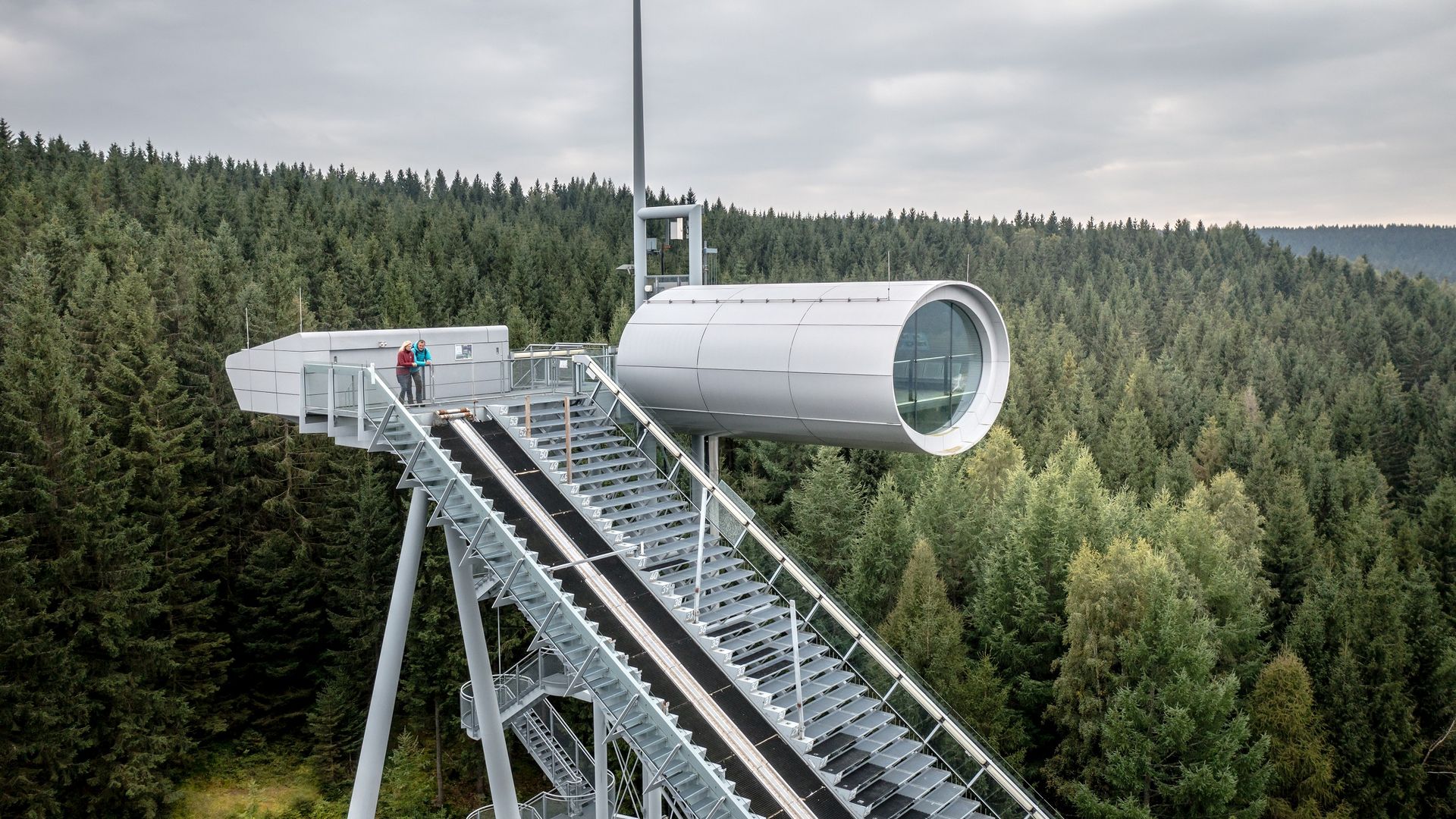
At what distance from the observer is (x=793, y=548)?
4456 centimetres

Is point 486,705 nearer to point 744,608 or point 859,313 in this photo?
point 744,608

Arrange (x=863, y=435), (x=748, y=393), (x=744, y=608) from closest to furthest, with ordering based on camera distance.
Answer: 1. (x=744, y=608)
2. (x=863, y=435)
3. (x=748, y=393)

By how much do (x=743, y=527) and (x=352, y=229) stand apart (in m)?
79.4

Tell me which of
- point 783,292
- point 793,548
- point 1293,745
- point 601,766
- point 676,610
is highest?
point 783,292

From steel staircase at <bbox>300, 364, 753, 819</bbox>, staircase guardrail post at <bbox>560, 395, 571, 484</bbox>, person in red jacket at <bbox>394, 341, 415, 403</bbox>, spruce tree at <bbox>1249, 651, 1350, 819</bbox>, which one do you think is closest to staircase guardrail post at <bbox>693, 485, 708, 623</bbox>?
steel staircase at <bbox>300, 364, 753, 819</bbox>

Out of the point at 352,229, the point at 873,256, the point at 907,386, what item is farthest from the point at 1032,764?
the point at 873,256

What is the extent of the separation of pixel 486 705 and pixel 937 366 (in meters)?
11.6

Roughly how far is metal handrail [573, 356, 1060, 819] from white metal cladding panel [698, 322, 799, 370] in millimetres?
1827

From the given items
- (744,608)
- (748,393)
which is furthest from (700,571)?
(748,393)

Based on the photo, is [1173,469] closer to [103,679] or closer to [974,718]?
[974,718]

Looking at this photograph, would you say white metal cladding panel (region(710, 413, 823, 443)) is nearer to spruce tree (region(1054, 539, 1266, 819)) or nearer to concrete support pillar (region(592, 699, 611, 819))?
concrete support pillar (region(592, 699, 611, 819))

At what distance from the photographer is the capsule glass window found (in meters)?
19.3

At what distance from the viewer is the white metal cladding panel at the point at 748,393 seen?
19812 mm

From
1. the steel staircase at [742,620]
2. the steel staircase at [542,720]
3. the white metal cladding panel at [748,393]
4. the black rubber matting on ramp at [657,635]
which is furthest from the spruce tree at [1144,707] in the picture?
the black rubber matting on ramp at [657,635]
